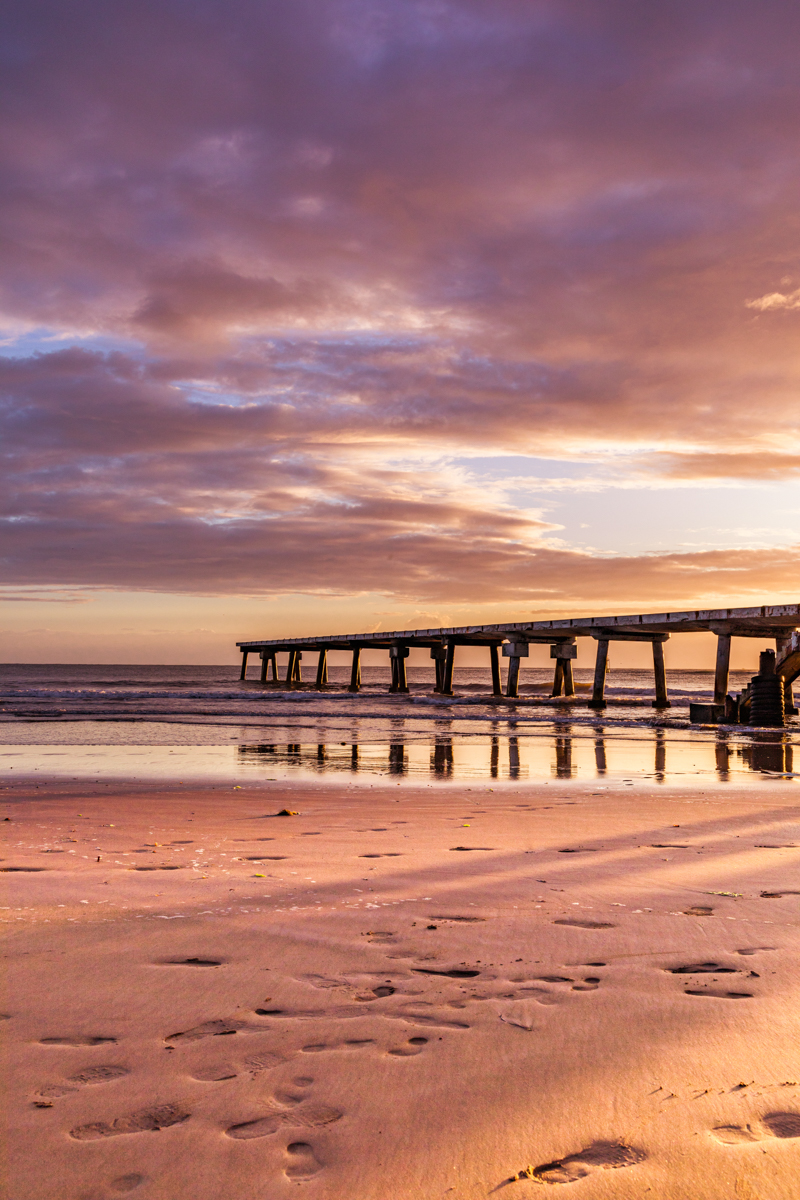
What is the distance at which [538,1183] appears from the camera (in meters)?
1.92

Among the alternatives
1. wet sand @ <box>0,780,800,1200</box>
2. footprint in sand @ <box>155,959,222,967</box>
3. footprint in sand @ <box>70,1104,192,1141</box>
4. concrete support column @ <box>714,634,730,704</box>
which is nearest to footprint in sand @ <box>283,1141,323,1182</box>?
wet sand @ <box>0,780,800,1200</box>

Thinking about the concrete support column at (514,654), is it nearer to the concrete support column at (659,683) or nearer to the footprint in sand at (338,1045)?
the concrete support column at (659,683)

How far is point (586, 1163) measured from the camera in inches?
79.0

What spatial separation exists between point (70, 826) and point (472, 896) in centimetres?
410

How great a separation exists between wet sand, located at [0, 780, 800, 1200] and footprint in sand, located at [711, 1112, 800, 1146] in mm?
12

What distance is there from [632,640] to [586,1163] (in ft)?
119

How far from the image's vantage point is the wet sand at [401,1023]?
2.02m

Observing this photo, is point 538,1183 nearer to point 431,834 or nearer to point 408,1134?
point 408,1134

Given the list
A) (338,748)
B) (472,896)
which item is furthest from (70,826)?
(338,748)

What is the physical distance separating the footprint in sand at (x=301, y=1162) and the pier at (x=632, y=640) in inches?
774

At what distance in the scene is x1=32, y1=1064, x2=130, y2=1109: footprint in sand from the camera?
7.55 ft

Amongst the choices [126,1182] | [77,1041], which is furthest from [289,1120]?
[77,1041]

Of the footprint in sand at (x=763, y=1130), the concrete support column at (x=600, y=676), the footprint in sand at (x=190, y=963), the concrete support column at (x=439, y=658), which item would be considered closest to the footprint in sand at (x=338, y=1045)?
the footprint in sand at (x=190, y=963)

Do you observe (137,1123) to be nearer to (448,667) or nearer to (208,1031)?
(208,1031)
